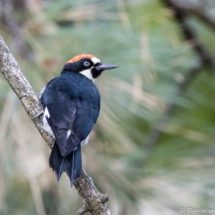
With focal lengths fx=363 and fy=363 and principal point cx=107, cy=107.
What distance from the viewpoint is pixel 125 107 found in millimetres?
2176

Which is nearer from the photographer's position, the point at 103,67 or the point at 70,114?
the point at 70,114

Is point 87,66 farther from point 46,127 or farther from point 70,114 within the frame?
point 46,127

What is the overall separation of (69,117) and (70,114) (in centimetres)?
3

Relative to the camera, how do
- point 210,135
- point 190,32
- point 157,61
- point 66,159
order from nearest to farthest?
point 66,159 → point 210,135 → point 157,61 → point 190,32

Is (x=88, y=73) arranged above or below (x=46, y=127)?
above

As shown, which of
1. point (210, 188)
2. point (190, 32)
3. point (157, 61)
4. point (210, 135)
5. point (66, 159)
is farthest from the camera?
point (190, 32)

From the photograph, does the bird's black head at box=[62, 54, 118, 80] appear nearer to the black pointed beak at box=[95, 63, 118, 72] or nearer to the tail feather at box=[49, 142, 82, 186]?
the black pointed beak at box=[95, 63, 118, 72]

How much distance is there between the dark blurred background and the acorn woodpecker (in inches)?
5.0

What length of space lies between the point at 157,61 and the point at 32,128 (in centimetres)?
98

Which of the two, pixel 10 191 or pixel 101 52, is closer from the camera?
pixel 10 191

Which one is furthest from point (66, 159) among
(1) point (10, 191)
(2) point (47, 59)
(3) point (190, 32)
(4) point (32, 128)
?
(3) point (190, 32)

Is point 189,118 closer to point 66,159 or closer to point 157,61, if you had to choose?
point 157,61

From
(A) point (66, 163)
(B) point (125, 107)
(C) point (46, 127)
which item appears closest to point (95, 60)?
(B) point (125, 107)

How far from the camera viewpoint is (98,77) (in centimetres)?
236
